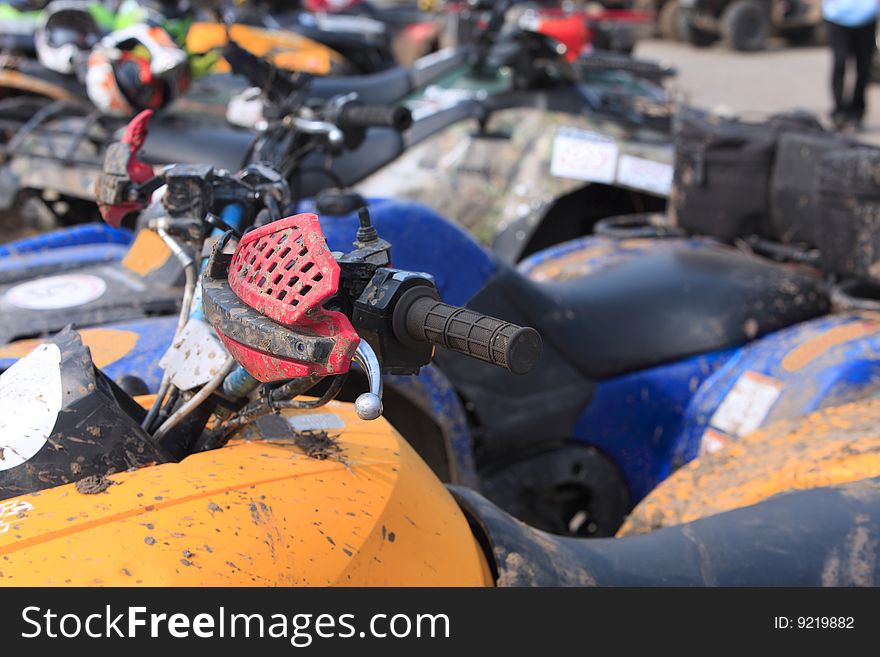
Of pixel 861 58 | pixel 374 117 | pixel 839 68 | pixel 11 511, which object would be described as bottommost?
pixel 839 68

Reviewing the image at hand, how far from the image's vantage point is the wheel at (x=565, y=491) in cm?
299

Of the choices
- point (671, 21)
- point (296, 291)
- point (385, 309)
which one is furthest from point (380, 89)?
point (671, 21)

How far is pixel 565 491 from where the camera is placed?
10.2 ft

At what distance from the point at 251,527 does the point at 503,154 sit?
4231 millimetres

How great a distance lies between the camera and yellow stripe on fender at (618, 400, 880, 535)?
2.31m

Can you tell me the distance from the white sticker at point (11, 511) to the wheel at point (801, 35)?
17.4 m

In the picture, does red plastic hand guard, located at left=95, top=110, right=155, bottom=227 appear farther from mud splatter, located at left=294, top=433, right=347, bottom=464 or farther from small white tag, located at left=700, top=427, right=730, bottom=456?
small white tag, located at left=700, top=427, right=730, bottom=456

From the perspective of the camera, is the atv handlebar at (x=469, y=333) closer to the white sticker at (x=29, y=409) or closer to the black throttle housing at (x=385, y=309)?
the black throttle housing at (x=385, y=309)

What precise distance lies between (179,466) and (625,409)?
6.44 feet

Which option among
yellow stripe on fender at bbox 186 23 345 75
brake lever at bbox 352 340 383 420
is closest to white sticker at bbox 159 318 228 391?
brake lever at bbox 352 340 383 420

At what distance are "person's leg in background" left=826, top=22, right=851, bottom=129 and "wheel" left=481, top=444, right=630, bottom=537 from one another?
8.01m

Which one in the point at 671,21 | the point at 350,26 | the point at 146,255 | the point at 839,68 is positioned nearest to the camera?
the point at 146,255

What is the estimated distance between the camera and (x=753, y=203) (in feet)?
12.5

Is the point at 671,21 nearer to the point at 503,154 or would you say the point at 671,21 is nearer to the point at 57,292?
the point at 503,154
